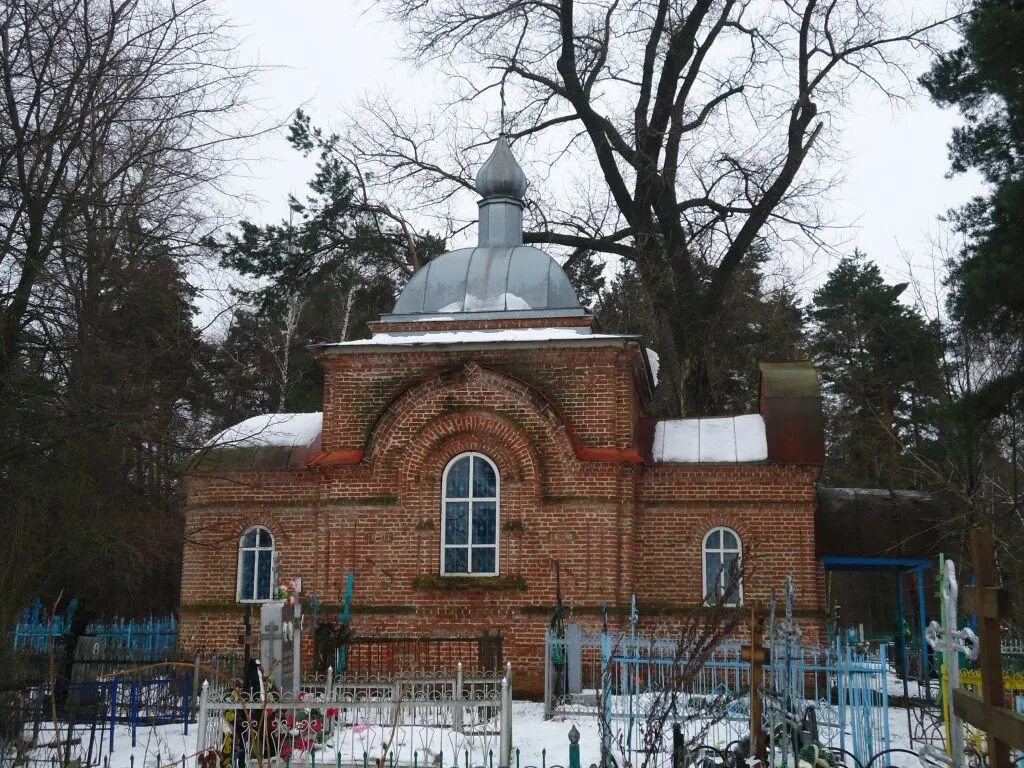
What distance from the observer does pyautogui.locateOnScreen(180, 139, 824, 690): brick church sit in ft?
47.1

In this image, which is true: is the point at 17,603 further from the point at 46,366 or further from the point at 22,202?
the point at 22,202

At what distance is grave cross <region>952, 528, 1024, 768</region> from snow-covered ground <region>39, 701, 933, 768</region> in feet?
15.4

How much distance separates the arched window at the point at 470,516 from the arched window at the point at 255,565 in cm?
271

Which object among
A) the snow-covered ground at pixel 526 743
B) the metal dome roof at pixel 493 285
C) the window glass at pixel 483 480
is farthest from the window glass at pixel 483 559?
the metal dome roof at pixel 493 285

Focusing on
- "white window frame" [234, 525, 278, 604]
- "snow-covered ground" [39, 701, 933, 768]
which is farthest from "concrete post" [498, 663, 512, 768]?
"white window frame" [234, 525, 278, 604]

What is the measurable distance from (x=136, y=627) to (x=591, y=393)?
8.29 m

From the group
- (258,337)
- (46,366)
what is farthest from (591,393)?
(258,337)

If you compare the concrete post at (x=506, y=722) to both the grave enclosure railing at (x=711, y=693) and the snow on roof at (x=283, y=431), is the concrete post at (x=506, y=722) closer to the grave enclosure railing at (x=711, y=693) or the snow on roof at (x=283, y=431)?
the grave enclosure railing at (x=711, y=693)

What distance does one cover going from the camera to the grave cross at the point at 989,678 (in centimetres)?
455

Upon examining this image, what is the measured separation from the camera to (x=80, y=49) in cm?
873

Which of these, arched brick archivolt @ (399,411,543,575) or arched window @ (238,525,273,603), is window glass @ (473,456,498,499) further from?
arched window @ (238,525,273,603)

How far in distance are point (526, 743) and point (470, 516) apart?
455 centimetres

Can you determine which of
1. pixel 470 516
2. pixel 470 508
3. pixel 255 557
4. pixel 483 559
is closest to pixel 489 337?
pixel 470 508

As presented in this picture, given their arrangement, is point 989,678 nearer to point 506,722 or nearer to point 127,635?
point 506,722
